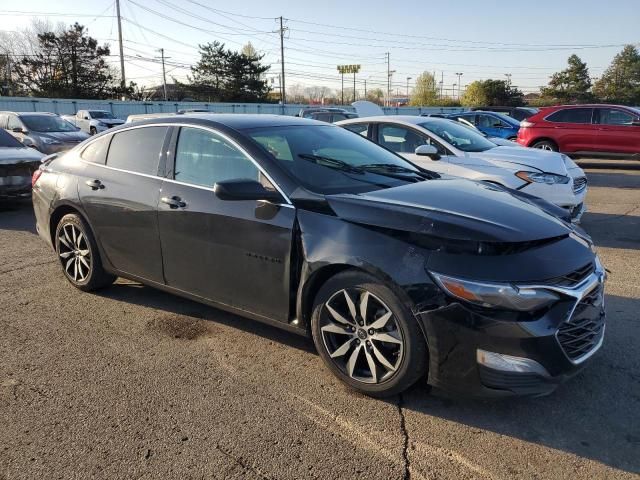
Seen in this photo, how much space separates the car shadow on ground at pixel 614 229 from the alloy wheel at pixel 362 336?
4798 mm

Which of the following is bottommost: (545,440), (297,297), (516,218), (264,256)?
(545,440)

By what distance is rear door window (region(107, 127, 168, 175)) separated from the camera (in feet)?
14.2

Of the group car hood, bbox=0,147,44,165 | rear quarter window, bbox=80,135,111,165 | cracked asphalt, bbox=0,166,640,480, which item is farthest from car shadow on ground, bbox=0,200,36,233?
cracked asphalt, bbox=0,166,640,480

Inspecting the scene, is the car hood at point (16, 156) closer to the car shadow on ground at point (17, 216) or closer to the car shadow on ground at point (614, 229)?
the car shadow on ground at point (17, 216)

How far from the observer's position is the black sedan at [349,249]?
2.77 m

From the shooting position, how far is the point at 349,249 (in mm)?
3104

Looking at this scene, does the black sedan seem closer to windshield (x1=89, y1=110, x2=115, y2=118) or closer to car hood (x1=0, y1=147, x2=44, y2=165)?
car hood (x1=0, y1=147, x2=44, y2=165)

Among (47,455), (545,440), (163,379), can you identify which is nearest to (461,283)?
(545,440)

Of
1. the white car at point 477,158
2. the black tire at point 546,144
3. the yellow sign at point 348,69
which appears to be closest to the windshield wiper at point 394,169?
the white car at point 477,158

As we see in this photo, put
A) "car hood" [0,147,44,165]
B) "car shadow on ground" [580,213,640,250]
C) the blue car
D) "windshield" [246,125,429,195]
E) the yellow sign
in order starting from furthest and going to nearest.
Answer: the yellow sign, the blue car, "car hood" [0,147,44,165], "car shadow on ground" [580,213,640,250], "windshield" [246,125,429,195]

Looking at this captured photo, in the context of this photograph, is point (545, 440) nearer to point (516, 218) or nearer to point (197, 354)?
point (516, 218)

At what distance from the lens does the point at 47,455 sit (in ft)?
8.84

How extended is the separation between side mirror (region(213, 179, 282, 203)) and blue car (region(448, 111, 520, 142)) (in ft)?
51.8

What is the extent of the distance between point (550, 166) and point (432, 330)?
5419 millimetres
